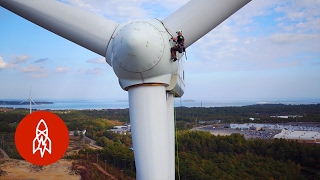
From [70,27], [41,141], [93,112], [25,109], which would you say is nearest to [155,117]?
[70,27]

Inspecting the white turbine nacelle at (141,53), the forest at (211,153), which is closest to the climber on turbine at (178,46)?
the white turbine nacelle at (141,53)

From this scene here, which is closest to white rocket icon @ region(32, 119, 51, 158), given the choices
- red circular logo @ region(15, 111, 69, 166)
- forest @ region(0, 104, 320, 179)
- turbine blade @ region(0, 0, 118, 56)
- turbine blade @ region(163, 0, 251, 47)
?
red circular logo @ region(15, 111, 69, 166)

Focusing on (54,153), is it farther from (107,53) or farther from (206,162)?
(206,162)

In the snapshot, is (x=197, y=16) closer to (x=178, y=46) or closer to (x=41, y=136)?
(x=178, y=46)

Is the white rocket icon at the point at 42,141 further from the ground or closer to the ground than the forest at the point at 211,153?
further from the ground

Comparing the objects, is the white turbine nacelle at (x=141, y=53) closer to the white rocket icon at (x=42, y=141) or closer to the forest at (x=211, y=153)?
the white rocket icon at (x=42, y=141)

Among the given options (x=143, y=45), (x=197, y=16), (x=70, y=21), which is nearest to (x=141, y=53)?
(x=143, y=45)

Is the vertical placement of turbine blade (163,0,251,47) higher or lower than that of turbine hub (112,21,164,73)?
higher

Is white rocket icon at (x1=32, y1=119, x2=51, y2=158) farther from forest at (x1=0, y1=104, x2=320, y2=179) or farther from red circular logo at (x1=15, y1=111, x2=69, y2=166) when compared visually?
forest at (x1=0, y1=104, x2=320, y2=179)
